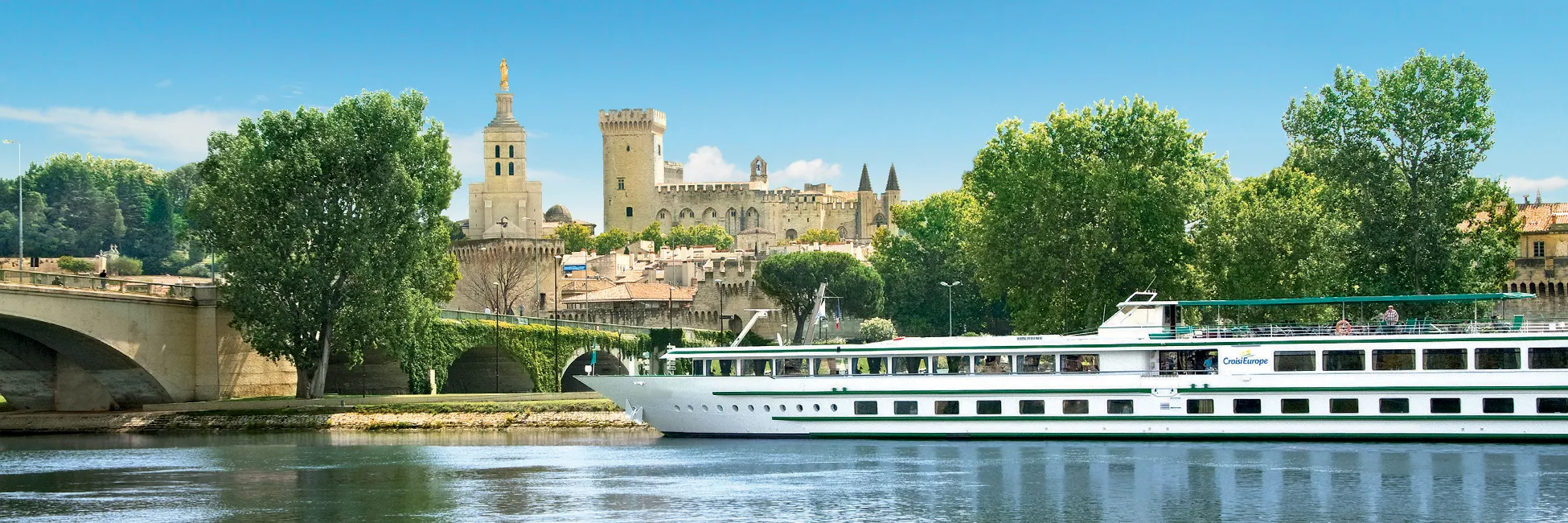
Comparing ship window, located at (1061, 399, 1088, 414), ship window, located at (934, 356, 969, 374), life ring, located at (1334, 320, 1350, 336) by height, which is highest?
life ring, located at (1334, 320, 1350, 336)

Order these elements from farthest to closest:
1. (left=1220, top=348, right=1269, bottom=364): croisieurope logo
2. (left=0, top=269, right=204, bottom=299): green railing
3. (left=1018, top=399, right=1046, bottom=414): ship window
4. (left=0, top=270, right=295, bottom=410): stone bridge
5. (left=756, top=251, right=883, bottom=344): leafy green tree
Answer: (left=756, top=251, right=883, bottom=344): leafy green tree, (left=0, top=270, right=295, bottom=410): stone bridge, (left=0, top=269, right=204, bottom=299): green railing, (left=1018, top=399, right=1046, bottom=414): ship window, (left=1220, top=348, right=1269, bottom=364): croisieurope logo

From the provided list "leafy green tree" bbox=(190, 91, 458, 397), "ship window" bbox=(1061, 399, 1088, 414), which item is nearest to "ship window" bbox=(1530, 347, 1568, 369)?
"ship window" bbox=(1061, 399, 1088, 414)

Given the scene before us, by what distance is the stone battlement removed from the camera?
6590 inches

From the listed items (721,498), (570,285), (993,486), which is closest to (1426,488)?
(993,486)

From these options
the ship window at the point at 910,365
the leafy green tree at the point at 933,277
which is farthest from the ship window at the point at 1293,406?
the leafy green tree at the point at 933,277

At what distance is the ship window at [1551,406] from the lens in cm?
3675

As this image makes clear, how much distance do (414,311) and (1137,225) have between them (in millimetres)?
22123

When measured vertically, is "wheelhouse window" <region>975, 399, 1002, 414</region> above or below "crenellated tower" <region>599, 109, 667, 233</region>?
below

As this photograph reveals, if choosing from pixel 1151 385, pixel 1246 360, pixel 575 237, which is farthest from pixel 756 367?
pixel 575 237

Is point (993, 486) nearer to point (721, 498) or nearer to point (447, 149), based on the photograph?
point (721, 498)

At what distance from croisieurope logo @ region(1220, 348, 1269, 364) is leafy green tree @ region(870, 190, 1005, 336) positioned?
141 feet

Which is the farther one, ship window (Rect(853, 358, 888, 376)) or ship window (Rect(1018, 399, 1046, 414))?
ship window (Rect(853, 358, 888, 376))

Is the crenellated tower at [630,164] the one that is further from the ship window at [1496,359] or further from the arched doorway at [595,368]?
the ship window at [1496,359]

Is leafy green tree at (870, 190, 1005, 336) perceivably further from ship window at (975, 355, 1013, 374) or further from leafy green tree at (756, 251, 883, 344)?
ship window at (975, 355, 1013, 374)
